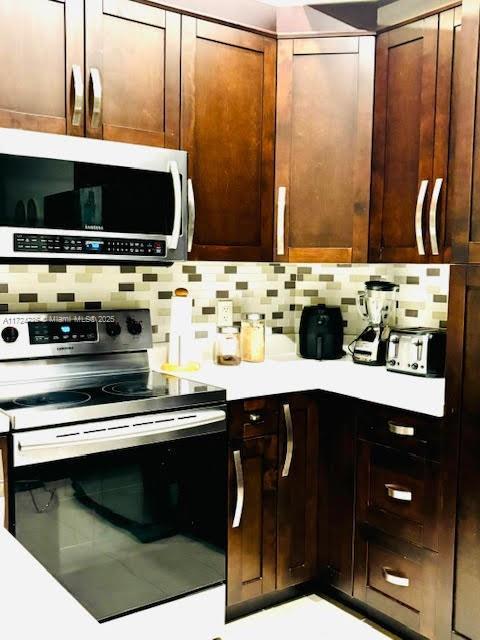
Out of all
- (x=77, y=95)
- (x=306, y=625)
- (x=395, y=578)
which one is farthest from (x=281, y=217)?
(x=306, y=625)

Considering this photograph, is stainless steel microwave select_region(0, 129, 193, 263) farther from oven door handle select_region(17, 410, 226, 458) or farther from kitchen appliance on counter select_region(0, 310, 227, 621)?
oven door handle select_region(17, 410, 226, 458)

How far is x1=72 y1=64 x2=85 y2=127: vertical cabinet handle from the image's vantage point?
86.7 inches

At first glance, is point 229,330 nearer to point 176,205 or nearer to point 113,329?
point 113,329

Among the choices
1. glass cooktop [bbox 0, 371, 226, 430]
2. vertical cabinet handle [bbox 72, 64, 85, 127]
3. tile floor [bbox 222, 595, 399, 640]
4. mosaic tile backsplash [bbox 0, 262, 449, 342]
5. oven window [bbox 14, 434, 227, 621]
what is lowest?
tile floor [bbox 222, 595, 399, 640]

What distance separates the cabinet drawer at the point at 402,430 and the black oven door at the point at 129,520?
533 millimetres

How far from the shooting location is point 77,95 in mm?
2197

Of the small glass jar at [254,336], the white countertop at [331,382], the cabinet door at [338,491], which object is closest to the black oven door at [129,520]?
the white countertop at [331,382]

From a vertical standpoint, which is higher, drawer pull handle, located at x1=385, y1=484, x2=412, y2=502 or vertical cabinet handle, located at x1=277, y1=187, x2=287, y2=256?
vertical cabinet handle, located at x1=277, y1=187, x2=287, y2=256

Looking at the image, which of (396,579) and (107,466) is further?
(396,579)

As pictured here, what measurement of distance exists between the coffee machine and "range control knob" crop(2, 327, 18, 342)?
4.59 ft

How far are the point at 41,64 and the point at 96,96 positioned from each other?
0.19 metres

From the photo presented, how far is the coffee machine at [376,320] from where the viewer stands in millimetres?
2875

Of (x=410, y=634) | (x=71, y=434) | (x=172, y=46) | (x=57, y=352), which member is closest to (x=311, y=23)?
(x=172, y=46)

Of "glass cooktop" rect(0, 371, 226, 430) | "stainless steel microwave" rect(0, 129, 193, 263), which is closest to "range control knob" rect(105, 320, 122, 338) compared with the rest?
"glass cooktop" rect(0, 371, 226, 430)
